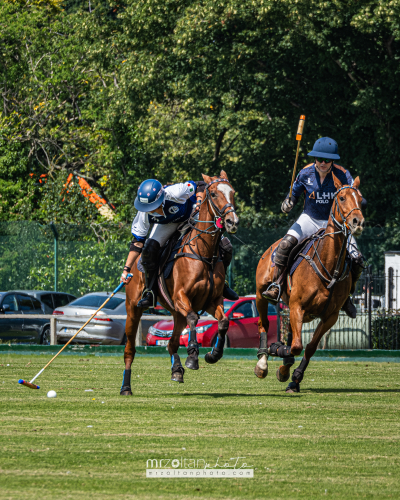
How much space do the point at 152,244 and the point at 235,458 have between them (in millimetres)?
5717

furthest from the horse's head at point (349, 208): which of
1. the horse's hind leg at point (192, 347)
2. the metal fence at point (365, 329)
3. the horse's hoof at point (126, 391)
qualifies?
the metal fence at point (365, 329)

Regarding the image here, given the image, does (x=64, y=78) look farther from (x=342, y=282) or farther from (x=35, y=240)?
(x=342, y=282)

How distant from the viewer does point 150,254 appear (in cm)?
1198

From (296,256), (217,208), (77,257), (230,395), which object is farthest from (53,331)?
(217,208)

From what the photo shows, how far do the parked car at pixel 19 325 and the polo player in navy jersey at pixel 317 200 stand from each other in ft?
42.9

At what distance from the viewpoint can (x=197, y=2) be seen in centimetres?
3081

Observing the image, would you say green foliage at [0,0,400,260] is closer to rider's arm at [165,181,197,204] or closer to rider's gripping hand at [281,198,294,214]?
rider's gripping hand at [281,198,294,214]

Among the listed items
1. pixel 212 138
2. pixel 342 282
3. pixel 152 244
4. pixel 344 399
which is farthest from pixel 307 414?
pixel 212 138

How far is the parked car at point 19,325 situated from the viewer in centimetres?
2398

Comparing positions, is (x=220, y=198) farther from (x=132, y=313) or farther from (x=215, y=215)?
(x=132, y=313)

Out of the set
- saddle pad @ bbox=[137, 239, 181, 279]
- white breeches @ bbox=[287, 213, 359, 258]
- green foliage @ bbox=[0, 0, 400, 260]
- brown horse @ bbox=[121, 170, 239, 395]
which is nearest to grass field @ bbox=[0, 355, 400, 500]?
brown horse @ bbox=[121, 170, 239, 395]

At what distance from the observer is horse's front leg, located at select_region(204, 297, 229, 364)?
1134 cm

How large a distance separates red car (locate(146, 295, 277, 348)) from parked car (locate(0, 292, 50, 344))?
11.5 feet

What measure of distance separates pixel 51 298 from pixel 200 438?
18.9m
